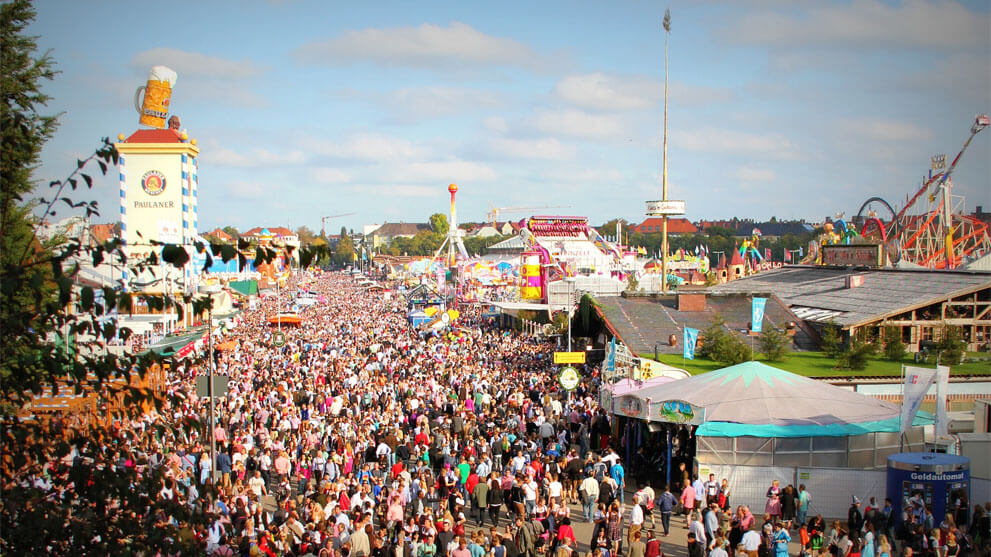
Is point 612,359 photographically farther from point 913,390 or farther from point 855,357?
point 913,390

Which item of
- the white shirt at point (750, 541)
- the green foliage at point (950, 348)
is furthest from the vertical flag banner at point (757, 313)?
the white shirt at point (750, 541)

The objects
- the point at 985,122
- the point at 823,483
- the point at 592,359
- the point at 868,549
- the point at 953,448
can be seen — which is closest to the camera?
the point at 868,549

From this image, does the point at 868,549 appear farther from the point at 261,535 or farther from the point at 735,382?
the point at 261,535

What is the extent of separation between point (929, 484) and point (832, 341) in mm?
13787

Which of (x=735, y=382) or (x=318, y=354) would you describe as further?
(x=318, y=354)

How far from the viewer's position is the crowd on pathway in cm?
1061

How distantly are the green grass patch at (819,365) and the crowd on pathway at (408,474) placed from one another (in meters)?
2.88

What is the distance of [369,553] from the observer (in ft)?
37.0

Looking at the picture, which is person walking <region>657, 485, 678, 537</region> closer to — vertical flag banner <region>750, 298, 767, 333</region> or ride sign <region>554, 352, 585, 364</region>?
ride sign <region>554, 352, 585, 364</region>

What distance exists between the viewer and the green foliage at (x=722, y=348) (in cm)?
2439

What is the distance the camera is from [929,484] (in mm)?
12547

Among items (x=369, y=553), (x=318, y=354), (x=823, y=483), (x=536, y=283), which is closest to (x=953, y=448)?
(x=823, y=483)

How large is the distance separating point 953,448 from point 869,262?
25754 mm

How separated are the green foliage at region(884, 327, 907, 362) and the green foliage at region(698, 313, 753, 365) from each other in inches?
175
